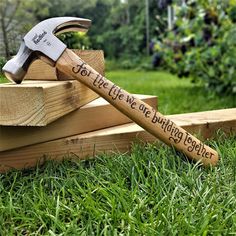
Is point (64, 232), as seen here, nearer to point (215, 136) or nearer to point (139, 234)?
point (139, 234)

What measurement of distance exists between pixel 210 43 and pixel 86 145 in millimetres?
2239

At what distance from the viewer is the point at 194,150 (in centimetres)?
104

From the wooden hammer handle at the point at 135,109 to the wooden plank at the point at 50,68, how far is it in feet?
0.35

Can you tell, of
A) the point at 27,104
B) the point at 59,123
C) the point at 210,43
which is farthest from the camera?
the point at 210,43

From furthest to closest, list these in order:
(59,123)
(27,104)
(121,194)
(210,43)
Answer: (210,43), (59,123), (27,104), (121,194)

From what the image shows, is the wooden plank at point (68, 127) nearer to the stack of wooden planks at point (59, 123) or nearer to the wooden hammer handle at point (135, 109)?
the stack of wooden planks at point (59, 123)

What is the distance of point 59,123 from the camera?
1105 mm

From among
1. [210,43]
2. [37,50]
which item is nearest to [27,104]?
[37,50]

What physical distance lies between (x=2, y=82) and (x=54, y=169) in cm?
26

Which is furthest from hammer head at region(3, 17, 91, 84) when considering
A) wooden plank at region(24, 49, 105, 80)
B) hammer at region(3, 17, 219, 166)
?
wooden plank at region(24, 49, 105, 80)

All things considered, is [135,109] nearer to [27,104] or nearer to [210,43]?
[27,104]

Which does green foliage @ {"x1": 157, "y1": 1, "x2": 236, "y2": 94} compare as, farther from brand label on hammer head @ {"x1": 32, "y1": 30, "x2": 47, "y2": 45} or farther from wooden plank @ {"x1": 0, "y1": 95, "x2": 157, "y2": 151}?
brand label on hammer head @ {"x1": 32, "y1": 30, "x2": 47, "y2": 45}

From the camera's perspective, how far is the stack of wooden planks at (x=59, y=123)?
96 cm

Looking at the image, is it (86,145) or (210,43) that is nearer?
(86,145)
